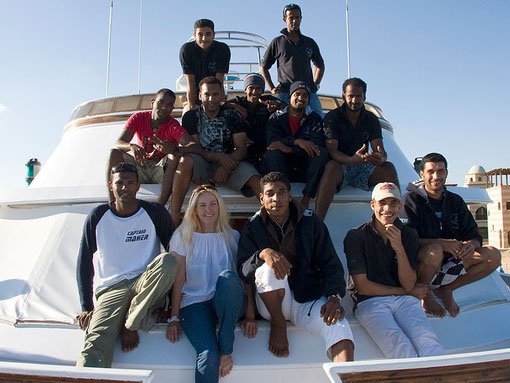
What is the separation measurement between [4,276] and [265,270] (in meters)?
2.22

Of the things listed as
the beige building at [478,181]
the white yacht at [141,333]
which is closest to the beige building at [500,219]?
the beige building at [478,181]

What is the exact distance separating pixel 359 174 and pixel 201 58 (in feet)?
7.37

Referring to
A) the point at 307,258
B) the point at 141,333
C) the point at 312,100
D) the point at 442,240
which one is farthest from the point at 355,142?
the point at 141,333

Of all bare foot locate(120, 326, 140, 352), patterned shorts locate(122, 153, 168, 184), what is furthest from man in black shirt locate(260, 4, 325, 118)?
bare foot locate(120, 326, 140, 352)

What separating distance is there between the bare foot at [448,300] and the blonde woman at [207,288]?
4.62 feet

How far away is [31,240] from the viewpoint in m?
3.52

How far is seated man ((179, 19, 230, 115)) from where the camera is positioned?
15.1ft

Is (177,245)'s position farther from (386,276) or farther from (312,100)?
(312,100)

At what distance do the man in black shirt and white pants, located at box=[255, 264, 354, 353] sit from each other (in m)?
2.67

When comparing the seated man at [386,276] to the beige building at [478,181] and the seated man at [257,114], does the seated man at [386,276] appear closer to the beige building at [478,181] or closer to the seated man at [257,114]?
the seated man at [257,114]

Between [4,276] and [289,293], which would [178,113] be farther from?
[289,293]

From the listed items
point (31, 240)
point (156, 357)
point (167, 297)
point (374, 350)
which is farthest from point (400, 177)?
point (31, 240)

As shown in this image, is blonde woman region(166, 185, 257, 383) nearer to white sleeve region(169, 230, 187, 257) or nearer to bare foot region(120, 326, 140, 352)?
white sleeve region(169, 230, 187, 257)

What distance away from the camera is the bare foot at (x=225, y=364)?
2275 mm
